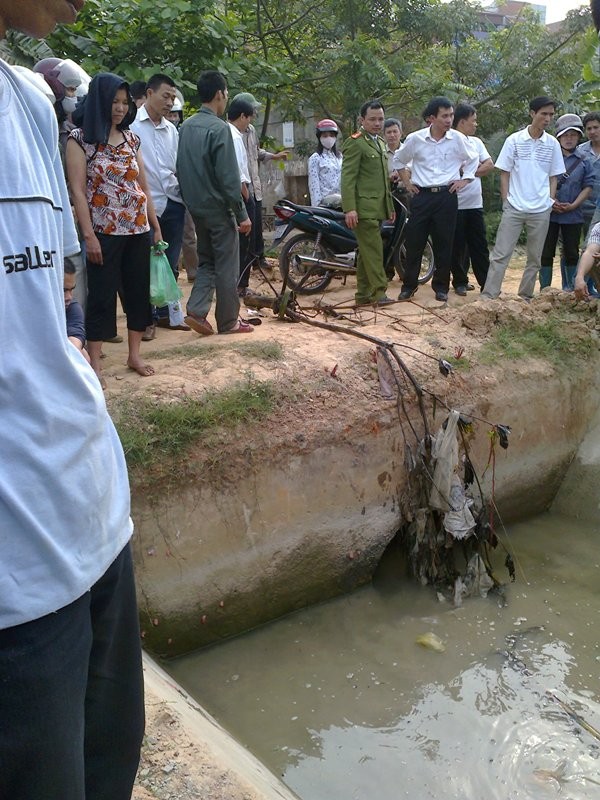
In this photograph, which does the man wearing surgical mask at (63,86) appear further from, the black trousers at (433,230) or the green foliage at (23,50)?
the black trousers at (433,230)

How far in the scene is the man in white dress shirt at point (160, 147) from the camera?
5324 millimetres

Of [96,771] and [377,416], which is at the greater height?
[96,771]

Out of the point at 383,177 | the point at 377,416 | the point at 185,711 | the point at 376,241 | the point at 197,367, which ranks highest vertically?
the point at 383,177

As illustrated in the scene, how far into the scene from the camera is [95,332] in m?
4.16

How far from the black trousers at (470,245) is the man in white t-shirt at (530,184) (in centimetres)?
44

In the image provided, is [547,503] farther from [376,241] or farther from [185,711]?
[185,711]

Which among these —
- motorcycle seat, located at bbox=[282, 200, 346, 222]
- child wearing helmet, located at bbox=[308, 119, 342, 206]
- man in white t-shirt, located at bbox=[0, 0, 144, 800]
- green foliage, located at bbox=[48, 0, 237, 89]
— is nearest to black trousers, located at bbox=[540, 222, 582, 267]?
motorcycle seat, located at bbox=[282, 200, 346, 222]

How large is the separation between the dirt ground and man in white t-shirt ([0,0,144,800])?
1341 millimetres

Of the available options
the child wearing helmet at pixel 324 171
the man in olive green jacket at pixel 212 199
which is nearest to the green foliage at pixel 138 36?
the child wearing helmet at pixel 324 171

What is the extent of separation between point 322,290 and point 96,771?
6.30m

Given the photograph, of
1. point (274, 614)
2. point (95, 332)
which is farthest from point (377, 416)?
point (95, 332)

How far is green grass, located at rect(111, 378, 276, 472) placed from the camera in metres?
3.69

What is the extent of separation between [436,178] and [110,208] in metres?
3.26

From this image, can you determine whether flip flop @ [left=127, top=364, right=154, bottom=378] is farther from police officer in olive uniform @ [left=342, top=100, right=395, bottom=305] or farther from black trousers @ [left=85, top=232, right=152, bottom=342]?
police officer in olive uniform @ [left=342, top=100, right=395, bottom=305]
